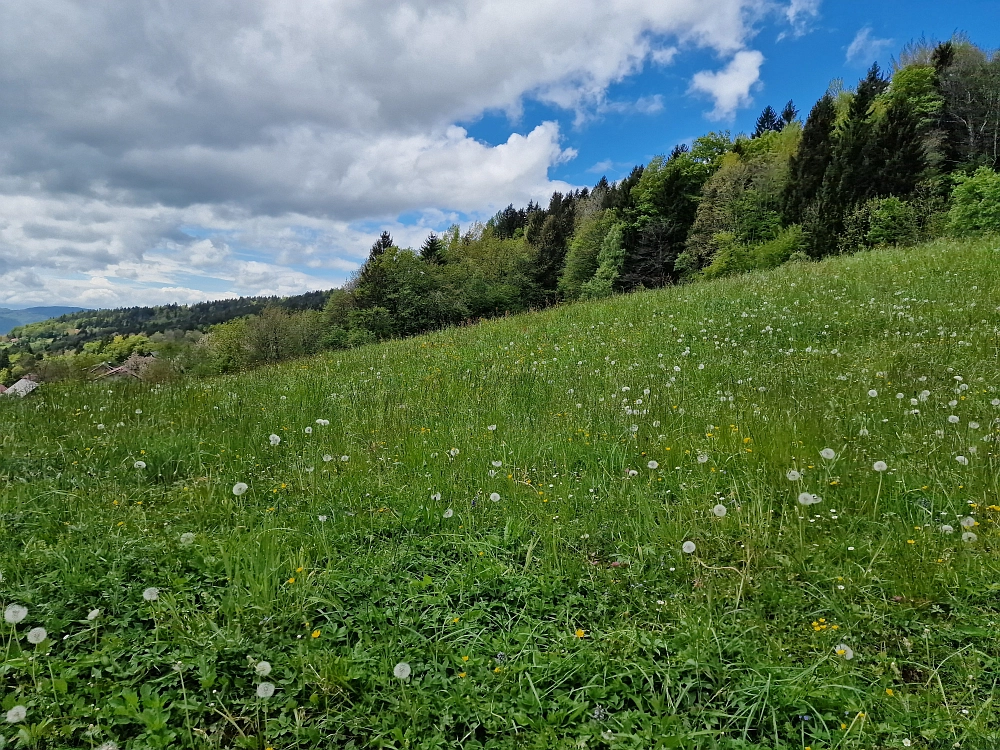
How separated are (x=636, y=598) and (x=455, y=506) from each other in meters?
1.53

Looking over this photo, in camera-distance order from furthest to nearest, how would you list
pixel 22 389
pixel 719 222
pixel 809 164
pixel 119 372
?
1. pixel 719 222
2. pixel 809 164
3. pixel 119 372
4. pixel 22 389

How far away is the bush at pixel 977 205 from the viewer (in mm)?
20578

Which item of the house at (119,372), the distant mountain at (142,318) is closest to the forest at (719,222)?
the house at (119,372)

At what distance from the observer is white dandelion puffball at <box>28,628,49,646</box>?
6.89 feet

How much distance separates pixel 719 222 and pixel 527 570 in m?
47.8

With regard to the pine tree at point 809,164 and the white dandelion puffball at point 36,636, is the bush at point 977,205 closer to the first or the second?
the pine tree at point 809,164

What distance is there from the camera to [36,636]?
2.12 m

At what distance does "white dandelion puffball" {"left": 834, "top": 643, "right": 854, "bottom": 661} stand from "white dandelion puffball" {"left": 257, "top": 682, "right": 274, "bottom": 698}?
2.44m

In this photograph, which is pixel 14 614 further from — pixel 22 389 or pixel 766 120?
pixel 766 120

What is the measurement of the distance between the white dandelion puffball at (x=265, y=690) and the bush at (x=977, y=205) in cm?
2773

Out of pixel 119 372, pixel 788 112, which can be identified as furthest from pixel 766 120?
pixel 119 372

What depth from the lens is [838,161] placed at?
3684 centimetres

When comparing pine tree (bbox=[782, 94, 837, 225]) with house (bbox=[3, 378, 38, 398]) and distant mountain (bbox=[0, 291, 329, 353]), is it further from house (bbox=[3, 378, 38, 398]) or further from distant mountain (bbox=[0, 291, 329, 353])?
distant mountain (bbox=[0, 291, 329, 353])

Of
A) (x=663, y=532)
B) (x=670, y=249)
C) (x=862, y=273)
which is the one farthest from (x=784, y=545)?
(x=670, y=249)
